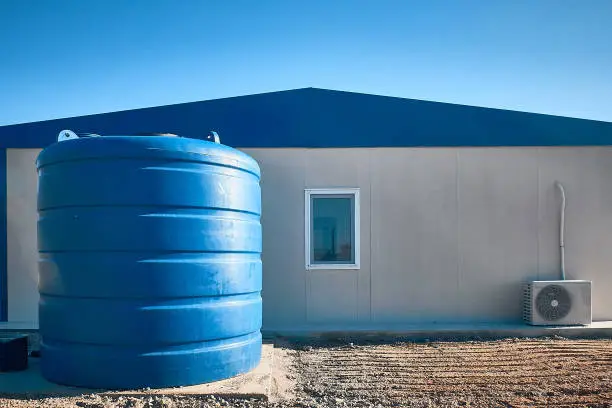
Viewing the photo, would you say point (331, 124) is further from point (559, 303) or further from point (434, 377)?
point (559, 303)

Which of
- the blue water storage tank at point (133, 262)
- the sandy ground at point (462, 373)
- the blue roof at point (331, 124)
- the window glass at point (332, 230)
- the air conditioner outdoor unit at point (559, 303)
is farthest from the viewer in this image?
the window glass at point (332, 230)

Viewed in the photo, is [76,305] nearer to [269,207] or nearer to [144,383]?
[144,383]

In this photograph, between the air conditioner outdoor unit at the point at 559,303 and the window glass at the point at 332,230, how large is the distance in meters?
2.55

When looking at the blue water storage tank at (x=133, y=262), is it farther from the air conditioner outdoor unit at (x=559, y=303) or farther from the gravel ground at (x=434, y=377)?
the air conditioner outdoor unit at (x=559, y=303)

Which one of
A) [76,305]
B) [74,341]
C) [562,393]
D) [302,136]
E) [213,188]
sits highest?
[302,136]

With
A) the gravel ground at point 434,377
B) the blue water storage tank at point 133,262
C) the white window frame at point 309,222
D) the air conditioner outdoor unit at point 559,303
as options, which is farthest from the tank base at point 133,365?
the air conditioner outdoor unit at point 559,303

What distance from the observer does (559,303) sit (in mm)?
8062

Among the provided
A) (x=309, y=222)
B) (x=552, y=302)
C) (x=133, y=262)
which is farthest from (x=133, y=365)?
(x=552, y=302)

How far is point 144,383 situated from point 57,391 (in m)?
0.75

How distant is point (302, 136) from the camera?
826cm

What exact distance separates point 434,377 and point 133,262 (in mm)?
3172

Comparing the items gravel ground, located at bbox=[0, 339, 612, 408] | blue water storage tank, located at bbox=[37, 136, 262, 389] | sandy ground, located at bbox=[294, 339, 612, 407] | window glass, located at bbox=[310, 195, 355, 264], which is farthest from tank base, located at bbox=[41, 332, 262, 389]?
window glass, located at bbox=[310, 195, 355, 264]

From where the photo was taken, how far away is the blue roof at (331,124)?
8195 mm

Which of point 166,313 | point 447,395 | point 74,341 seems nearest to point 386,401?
point 447,395
